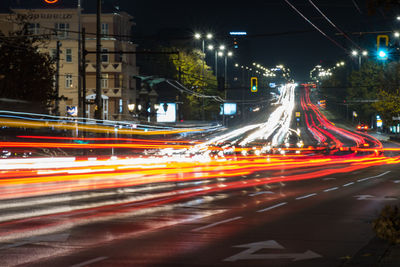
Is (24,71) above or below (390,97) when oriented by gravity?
above

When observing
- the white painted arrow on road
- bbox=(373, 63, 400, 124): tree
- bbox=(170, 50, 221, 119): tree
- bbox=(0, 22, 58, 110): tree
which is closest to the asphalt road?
the white painted arrow on road

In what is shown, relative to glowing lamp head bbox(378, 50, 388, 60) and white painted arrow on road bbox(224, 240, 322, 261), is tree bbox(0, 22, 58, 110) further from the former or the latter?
white painted arrow on road bbox(224, 240, 322, 261)

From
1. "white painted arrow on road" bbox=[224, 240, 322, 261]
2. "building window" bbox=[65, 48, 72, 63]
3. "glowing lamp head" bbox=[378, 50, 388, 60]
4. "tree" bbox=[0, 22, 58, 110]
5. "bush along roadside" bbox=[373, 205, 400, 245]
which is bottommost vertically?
"white painted arrow on road" bbox=[224, 240, 322, 261]

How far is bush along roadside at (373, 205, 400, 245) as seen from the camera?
34.4ft

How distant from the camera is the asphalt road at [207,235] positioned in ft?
32.4

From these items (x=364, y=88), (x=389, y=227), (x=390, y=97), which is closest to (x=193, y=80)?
(x=390, y=97)

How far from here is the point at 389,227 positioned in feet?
35.3

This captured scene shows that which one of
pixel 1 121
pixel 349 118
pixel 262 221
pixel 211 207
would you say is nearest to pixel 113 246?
pixel 262 221

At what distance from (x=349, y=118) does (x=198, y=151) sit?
9006 cm

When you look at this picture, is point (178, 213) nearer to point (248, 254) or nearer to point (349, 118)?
point (248, 254)

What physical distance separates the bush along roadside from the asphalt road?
57cm

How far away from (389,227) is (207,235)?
11.2ft

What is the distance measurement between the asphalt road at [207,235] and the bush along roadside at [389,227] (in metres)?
0.57

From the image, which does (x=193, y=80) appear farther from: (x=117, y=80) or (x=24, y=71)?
(x=24, y=71)
